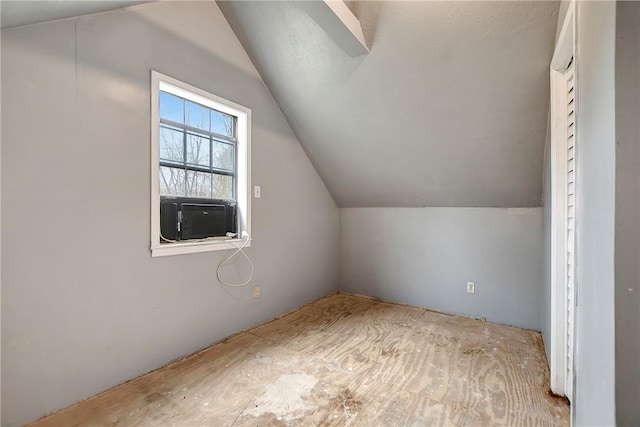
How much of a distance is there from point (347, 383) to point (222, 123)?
223 cm

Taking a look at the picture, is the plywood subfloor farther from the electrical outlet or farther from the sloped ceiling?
the sloped ceiling

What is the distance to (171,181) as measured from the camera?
2145 millimetres

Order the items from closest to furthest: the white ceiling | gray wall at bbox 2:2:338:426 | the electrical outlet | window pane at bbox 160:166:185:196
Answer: the white ceiling → gray wall at bbox 2:2:338:426 → window pane at bbox 160:166:185:196 → the electrical outlet

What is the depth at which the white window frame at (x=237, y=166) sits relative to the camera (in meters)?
1.89

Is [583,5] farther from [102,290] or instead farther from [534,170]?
[102,290]

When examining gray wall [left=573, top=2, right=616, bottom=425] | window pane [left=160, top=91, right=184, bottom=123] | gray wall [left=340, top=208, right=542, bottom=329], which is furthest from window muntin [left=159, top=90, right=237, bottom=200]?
gray wall [left=573, top=2, right=616, bottom=425]

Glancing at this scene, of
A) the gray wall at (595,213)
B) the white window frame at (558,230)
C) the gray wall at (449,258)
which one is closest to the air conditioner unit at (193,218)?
the gray wall at (449,258)

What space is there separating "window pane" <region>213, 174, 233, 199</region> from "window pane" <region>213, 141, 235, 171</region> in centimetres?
9

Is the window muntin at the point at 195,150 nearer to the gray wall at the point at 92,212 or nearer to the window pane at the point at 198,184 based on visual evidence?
the window pane at the point at 198,184

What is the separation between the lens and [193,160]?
2.28 meters

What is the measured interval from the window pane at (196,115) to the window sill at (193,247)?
946 millimetres

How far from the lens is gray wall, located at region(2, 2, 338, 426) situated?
54.7 inches

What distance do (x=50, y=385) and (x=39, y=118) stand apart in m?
1.38

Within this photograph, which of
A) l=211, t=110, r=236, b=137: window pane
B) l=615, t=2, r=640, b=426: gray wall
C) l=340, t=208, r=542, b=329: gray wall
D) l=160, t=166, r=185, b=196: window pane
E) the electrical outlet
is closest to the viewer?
l=615, t=2, r=640, b=426: gray wall
